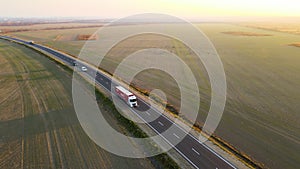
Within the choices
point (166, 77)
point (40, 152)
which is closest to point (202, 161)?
point (40, 152)

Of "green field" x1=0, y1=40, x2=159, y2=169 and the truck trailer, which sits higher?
the truck trailer

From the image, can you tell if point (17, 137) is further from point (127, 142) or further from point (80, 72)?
point (80, 72)

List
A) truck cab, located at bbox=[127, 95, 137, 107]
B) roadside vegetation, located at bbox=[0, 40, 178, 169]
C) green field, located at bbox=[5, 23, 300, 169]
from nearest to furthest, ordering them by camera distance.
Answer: roadside vegetation, located at bbox=[0, 40, 178, 169] < green field, located at bbox=[5, 23, 300, 169] < truck cab, located at bbox=[127, 95, 137, 107]

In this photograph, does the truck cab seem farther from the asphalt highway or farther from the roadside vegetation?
the roadside vegetation

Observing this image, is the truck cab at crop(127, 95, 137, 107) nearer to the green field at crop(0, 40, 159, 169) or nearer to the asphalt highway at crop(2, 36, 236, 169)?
the asphalt highway at crop(2, 36, 236, 169)

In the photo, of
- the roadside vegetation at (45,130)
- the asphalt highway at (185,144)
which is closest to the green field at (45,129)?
the roadside vegetation at (45,130)

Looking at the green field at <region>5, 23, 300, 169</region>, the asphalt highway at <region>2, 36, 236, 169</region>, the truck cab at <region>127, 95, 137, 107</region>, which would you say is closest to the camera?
the asphalt highway at <region>2, 36, 236, 169</region>

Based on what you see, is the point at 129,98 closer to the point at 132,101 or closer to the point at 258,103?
the point at 132,101

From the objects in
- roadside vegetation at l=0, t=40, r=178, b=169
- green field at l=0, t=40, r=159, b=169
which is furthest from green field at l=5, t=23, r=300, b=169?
green field at l=0, t=40, r=159, b=169

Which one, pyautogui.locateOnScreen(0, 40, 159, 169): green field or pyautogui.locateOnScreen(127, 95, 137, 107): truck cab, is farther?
pyautogui.locateOnScreen(127, 95, 137, 107): truck cab
